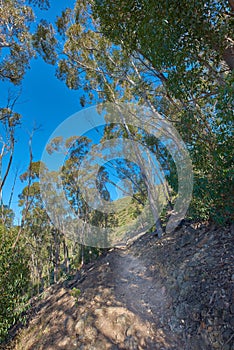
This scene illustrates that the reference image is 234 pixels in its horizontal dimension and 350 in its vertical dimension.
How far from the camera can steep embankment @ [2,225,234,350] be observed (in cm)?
245

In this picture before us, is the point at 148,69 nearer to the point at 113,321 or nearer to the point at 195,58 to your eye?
the point at 195,58

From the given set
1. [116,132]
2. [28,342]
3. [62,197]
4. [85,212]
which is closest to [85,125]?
[116,132]

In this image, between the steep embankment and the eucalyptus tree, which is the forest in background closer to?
the eucalyptus tree

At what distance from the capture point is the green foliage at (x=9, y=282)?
3.26 meters

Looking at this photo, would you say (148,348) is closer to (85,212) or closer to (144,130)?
(144,130)

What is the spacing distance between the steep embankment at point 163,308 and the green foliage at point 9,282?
77 cm

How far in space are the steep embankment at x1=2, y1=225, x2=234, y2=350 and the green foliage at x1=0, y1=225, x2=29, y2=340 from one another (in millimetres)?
772

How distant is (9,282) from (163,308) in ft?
9.20

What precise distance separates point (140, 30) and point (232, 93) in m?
1.81

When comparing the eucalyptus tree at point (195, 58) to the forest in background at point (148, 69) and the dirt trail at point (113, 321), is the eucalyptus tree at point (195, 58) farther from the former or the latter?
the dirt trail at point (113, 321)

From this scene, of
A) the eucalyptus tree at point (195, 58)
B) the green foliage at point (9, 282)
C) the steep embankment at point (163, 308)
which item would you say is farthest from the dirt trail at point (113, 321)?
the eucalyptus tree at point (195, 58)

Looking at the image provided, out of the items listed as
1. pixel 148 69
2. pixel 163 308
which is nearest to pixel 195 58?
pixel 148 69

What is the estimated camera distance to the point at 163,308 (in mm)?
3275

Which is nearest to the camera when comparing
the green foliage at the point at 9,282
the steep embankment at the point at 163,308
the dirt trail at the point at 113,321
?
the steep embankment at the point at 163,308
